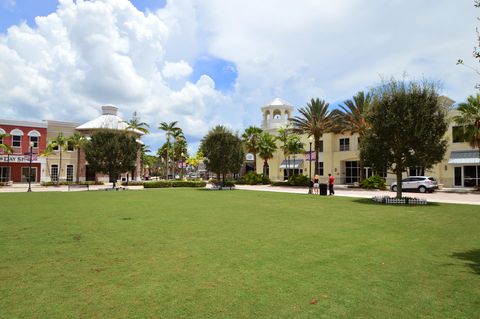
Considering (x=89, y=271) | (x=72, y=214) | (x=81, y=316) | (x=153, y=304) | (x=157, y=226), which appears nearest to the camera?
(x=81, y=316)

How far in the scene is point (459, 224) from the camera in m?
11.9

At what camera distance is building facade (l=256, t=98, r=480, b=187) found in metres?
36.1

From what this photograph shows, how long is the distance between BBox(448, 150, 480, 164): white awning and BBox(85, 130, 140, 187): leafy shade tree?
34875 millimetres

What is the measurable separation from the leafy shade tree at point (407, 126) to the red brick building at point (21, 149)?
4810cm

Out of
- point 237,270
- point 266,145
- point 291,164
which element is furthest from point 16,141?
point 237,270

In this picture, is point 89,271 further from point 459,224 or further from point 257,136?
point 257,136

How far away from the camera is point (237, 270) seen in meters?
6.14

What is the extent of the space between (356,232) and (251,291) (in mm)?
5984

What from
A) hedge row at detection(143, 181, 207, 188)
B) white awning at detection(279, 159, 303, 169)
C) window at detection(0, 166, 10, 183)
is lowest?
hedge row at detection(143, 181, 207, 188)

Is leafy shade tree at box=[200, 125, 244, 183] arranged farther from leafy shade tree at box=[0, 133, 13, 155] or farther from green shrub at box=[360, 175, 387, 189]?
leafy shade tree at box=[0, 133, 13, 155]

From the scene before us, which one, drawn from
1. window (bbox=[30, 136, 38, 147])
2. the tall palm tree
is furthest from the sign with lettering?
window (bbox=[30, 136, 38, 147])

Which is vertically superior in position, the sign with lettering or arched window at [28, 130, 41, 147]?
arched window at [28, 130, 41, 147]

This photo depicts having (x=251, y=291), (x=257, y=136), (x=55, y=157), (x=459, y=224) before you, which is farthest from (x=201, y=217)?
(x=55, y=157)

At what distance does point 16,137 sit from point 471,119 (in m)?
56.6
